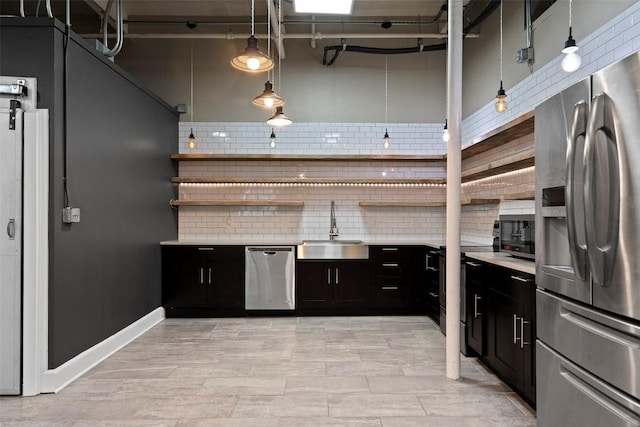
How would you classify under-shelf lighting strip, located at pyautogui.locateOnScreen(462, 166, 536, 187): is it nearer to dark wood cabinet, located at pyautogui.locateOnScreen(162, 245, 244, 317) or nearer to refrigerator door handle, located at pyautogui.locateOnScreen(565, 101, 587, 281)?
refrigerator door handle, located at pyautogui.locateOnScreen(565, 101, 587, 281)

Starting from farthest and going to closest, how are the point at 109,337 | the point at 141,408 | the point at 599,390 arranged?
1. the point at 109,337
2. the point at 141,408
3. the point at 599,390

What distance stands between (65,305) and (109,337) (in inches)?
31.1

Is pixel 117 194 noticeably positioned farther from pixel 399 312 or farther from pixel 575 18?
pixel 575 18

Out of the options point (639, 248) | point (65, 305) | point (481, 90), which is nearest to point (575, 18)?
point (481, 90)

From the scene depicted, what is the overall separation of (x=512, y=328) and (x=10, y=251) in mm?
3495

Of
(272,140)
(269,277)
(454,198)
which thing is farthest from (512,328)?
(272,140)

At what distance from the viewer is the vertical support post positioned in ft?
9.98

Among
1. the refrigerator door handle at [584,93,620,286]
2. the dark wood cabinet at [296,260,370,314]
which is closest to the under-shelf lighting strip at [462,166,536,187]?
the dark wood cabinet at [296,260,370,314]

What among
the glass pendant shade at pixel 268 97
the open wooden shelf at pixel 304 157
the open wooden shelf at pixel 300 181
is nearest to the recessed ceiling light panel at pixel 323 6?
the glass pendant shade at pixel 268 97

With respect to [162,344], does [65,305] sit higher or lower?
higher

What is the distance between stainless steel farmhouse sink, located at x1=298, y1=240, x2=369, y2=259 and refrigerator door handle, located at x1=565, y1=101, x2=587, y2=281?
342 cm

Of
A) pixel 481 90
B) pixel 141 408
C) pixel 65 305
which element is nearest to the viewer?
pixel 141 408

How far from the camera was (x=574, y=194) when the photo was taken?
169 cm

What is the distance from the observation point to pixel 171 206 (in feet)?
18.1
